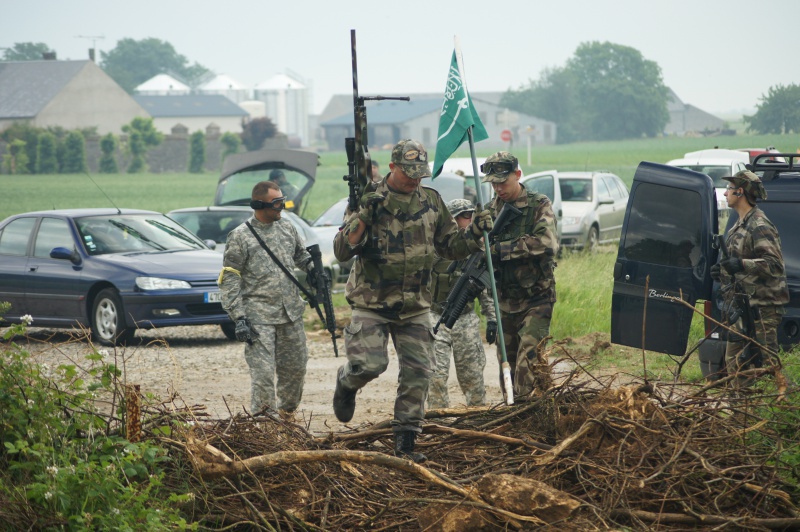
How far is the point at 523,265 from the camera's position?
716cm

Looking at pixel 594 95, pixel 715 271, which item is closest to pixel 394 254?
pixel 715 271

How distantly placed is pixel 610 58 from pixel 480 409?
340 ft

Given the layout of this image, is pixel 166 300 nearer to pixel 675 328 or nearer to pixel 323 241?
pixel 323 241

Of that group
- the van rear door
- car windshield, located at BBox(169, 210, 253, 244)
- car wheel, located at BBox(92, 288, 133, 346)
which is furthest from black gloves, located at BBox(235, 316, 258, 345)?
car windshield, located at BBox(169, 210, 253, 244)

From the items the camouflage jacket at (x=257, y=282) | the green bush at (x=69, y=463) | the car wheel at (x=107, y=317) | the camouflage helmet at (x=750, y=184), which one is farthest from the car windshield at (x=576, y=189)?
the green bush at (x=69, y=463)

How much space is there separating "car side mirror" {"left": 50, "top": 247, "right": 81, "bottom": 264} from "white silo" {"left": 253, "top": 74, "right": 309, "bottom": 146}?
146m

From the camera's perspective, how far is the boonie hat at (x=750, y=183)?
7668 millimetres

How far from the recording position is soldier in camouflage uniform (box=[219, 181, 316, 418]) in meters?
7.44

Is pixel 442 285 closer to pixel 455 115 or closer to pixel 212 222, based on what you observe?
pixel 455 115

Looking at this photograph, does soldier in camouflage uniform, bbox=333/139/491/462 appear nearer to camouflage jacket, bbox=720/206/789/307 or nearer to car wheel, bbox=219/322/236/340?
camouflage jacket, bbox=720/206/789/307

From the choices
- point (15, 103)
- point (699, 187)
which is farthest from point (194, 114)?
point (699, 187)

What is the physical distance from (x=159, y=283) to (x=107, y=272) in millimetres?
656

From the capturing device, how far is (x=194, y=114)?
11212cm

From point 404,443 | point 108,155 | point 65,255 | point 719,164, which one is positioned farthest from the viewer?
point 108,155
